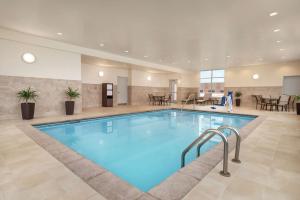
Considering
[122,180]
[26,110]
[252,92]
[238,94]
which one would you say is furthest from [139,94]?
[122,180]

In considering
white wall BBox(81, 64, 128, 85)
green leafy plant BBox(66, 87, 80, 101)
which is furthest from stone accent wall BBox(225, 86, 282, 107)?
green leafy plant BBox(66, 87, 80, 101)

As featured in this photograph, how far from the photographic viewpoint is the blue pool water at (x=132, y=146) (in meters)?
2.62

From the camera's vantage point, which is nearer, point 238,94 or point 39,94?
point 39,94

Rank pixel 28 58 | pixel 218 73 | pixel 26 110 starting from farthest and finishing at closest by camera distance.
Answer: pixel 218 73
pixel 28 58
pixel 26 110

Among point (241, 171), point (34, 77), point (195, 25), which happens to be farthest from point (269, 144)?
point (34, 77)

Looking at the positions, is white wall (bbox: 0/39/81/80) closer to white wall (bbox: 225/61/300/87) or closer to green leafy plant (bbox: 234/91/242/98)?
green leafy plant (bbox: 234/91/242/98)

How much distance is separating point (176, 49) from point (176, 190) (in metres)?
6.22

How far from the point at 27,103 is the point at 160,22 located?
16.1ft

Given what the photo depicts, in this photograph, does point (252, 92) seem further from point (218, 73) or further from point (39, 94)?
point (39, 94)

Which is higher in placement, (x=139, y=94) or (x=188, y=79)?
(x=188, y=79)

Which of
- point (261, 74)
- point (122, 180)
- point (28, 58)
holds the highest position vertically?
point (261, 74)

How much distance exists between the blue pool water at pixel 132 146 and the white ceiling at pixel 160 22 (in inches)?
119

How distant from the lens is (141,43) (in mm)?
6074

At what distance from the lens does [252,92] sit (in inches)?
415
